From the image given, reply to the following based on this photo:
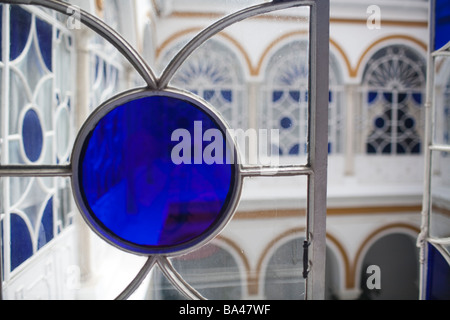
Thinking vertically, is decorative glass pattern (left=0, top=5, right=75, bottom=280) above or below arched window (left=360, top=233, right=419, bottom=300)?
above

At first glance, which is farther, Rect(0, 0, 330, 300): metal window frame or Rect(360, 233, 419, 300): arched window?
Rect(360, 233, 419, 300): arched window

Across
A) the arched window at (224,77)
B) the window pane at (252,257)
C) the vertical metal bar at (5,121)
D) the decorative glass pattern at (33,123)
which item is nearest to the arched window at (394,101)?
the arched window at (224,77)

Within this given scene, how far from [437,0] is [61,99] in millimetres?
1738

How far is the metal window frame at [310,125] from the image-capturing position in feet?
3.17

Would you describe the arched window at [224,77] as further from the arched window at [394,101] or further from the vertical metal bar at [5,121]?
the vertical metal bar at [5,121]

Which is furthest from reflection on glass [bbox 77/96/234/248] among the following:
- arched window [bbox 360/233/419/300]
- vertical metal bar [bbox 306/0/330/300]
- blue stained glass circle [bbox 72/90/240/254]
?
arched window [bbox 360/233/419/300]

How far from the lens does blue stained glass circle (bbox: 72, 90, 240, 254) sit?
3.20ft

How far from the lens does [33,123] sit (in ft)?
4.99

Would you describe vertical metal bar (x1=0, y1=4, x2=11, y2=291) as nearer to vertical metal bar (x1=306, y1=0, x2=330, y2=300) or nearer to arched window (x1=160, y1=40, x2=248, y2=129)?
vertical metal bar (x1=306, y1=0, x2=330, y2=300)

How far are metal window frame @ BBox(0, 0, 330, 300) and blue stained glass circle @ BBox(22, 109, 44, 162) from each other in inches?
14.9

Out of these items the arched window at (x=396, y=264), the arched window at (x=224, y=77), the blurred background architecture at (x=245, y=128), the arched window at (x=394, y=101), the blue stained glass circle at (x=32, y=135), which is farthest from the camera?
the arched window at (x=396, y=264)

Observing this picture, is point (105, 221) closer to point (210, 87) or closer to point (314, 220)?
point (314, 220)

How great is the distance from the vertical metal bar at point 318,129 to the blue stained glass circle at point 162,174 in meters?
0.22
